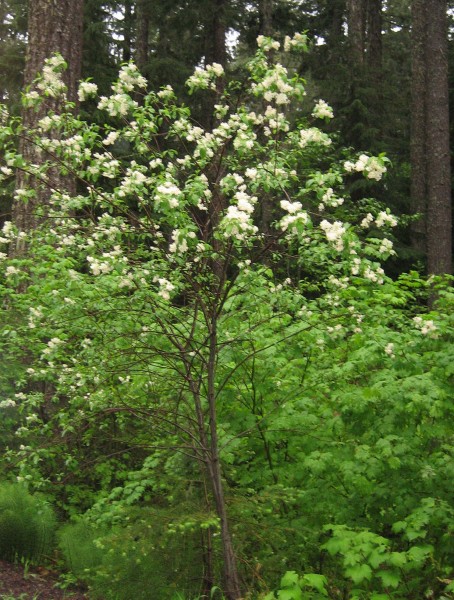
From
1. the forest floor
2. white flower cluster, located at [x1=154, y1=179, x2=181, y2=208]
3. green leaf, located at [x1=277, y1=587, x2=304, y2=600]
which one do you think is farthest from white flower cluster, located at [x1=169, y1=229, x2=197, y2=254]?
the forest floor

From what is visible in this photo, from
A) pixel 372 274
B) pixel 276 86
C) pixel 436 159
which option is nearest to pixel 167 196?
pixel 276 86

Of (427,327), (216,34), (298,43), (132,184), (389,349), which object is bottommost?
(389,349)

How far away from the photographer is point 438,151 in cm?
1495

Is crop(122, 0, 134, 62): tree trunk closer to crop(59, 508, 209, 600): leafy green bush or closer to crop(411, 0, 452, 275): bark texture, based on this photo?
crop(411, 0, 452, 275): bark texture

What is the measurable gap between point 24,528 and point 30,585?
55cm

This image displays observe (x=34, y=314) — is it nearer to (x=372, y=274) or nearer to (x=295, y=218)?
(x=295, y=218)

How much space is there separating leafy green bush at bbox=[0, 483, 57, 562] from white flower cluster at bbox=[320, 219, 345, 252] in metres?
3.01

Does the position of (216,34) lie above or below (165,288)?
above

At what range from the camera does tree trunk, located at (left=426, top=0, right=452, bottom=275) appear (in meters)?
14.6

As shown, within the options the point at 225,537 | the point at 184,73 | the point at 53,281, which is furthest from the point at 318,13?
the point at 225,537

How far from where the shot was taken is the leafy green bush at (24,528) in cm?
522

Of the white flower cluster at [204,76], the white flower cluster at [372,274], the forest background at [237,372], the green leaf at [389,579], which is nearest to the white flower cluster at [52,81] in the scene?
the forest background at [237,372]

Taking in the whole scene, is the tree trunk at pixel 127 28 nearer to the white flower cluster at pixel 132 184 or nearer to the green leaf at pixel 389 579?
the white flower cluster at pixel 132 184

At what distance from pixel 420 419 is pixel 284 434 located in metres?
0.88
